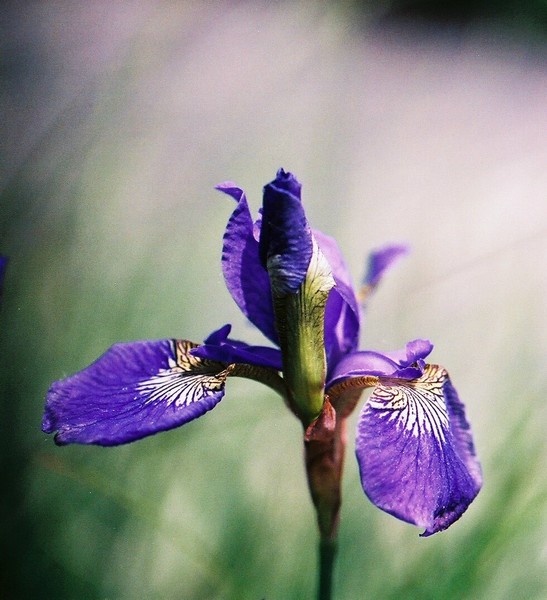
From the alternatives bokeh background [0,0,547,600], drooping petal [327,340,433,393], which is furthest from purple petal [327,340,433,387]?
bokeh background [0,0,547,600]

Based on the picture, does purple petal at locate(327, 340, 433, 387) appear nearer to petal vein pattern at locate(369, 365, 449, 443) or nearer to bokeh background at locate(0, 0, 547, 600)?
petal vein pattern at locate(369, 365, 449, 443)

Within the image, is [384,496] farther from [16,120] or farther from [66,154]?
[16,120]

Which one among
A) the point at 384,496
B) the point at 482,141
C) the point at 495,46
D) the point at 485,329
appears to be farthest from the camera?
the point at 495,46

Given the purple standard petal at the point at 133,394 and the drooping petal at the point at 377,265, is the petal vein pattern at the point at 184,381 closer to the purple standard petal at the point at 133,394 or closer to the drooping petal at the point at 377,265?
the purple standard petal at the point at 133,394

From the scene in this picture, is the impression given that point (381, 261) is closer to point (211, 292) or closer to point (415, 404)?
point (415, 404)

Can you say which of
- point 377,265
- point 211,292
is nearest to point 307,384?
point 377,265

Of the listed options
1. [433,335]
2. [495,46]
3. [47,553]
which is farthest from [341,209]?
[495,46]
